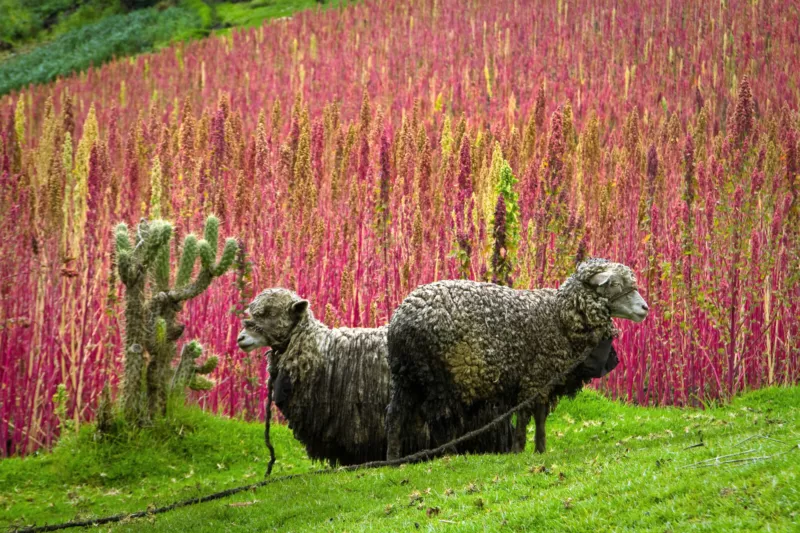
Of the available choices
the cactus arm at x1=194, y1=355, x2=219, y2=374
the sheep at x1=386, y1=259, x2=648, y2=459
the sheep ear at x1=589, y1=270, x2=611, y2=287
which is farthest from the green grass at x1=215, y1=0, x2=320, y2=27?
the sheep ear at x1=589, y1=270, x2=611, y2=287

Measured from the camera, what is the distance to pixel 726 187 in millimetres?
8945

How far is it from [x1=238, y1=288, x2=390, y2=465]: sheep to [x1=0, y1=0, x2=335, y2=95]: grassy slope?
20931 mm

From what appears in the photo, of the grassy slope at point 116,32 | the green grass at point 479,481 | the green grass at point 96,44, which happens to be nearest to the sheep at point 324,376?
the green grass at point 479,481

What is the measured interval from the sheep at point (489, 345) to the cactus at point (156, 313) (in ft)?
7.80

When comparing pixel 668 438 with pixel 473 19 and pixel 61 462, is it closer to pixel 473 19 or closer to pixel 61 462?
pixel 61 462

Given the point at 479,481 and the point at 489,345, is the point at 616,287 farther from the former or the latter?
the point at 479,481

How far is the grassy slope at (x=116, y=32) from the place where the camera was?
26.1 m

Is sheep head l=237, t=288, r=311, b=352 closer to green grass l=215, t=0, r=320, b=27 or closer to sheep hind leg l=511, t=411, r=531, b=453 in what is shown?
sheep hind leg l=511, t=411, r=531, b=453

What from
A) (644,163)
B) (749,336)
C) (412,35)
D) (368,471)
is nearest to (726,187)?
(749,336)

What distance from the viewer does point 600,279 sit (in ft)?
19.9

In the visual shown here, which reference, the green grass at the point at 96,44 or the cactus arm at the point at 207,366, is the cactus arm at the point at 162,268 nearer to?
the cactus arm at the point at 207,366

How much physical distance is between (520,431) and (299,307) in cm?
183

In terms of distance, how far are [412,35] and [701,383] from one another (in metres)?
15.5

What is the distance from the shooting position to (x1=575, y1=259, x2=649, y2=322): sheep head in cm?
607
